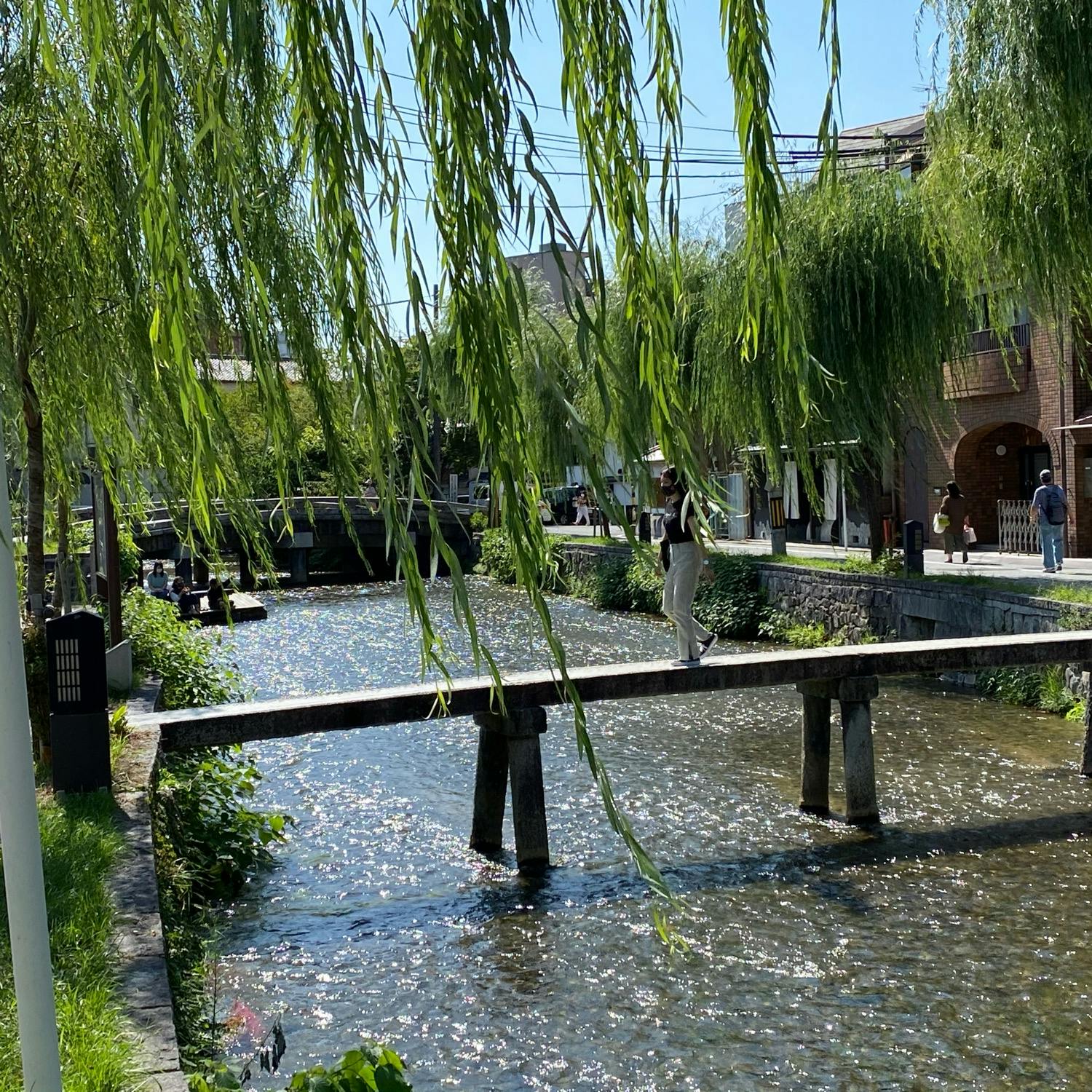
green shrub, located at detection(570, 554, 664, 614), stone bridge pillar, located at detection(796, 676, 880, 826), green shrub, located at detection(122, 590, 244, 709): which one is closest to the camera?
stone bridge pillar, located at detection(796, 676, 880, 826)

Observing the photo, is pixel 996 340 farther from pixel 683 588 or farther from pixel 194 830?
pixel 194 830

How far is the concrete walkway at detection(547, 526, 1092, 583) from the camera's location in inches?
701

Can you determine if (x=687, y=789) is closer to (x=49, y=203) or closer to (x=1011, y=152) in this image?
(x=1011, y=152)

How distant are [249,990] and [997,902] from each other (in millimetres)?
4286

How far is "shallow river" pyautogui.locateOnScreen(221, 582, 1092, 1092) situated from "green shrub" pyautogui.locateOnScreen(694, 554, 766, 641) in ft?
27.7

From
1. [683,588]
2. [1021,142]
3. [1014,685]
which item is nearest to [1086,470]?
[1014,685]

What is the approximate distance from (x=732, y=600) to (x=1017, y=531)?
6720 mm

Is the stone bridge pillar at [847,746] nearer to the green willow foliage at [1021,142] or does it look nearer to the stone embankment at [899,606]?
the green willow foliage at [1021,142]

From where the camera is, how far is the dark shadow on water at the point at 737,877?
7.55m

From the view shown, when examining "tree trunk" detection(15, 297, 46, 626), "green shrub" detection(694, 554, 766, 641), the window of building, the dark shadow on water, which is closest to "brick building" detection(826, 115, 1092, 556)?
the window of building

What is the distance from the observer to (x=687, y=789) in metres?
10.4

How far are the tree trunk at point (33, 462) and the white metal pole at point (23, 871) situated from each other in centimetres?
284

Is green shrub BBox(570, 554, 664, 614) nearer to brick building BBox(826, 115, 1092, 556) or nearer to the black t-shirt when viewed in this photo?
brick building BBox(826, 115, 1092, 556)

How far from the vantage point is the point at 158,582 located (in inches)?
936
